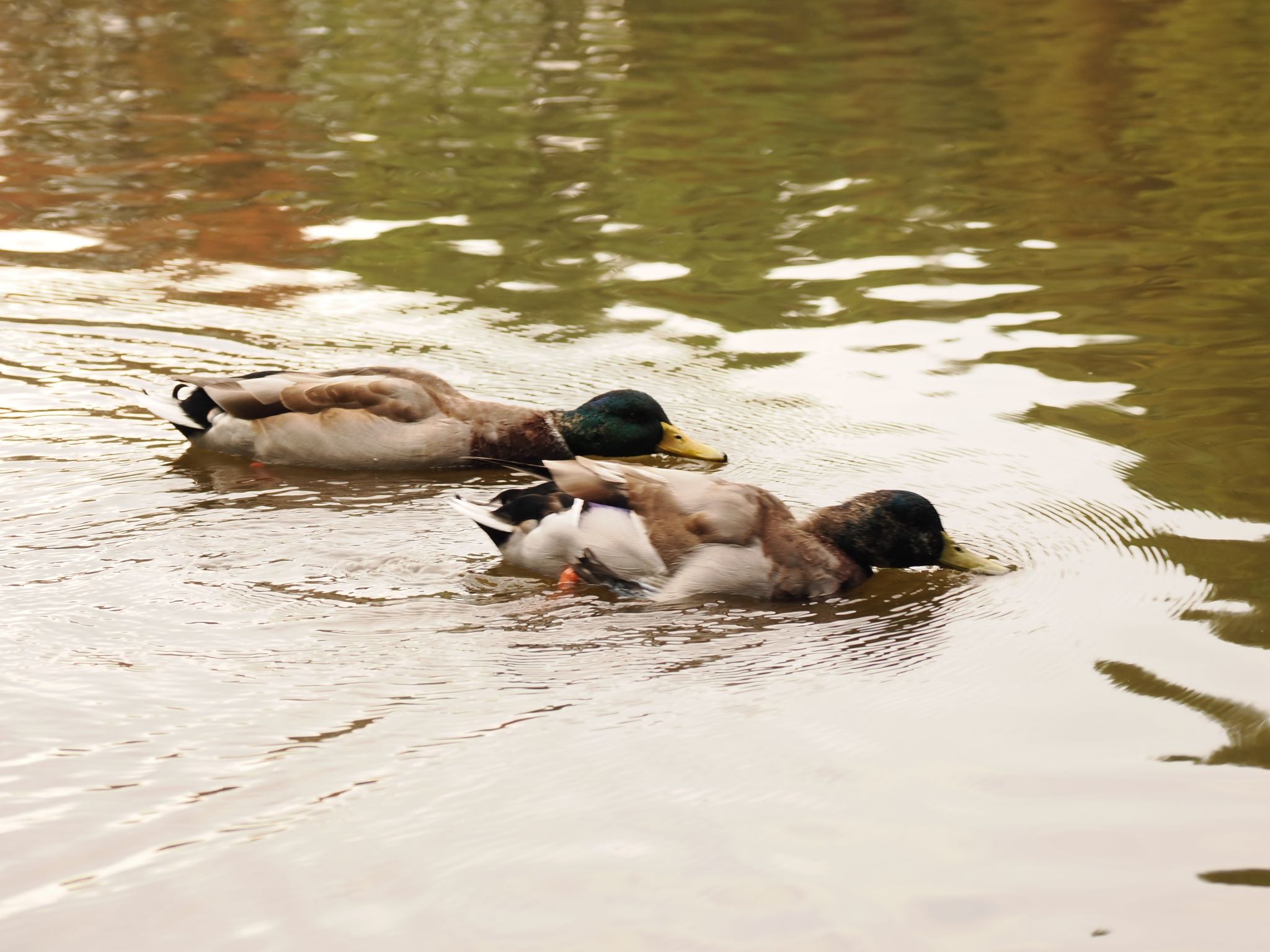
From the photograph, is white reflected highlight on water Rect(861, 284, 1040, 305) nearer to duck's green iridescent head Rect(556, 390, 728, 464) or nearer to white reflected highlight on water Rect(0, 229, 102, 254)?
duck's green iridescent head Rect(556, 390, 728, 464)

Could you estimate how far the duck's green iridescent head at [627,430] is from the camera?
759 centimetres

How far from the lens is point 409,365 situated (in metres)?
8.62

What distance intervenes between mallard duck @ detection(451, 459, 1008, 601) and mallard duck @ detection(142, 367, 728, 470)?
1.28 metres

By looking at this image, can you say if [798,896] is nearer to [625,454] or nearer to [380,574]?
[380,574]

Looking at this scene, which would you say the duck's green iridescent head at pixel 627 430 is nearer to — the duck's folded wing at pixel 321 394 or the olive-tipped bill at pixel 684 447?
the olive-tipped bill at pixel 684 447

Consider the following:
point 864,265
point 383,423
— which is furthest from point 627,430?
point 864,265

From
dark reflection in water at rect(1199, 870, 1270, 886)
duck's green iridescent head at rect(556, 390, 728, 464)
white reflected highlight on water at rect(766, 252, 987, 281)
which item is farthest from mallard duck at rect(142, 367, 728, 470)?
dark reflection in water at rect(1199, 870, 1270, 886)

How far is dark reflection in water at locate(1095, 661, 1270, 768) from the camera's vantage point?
4664 mm

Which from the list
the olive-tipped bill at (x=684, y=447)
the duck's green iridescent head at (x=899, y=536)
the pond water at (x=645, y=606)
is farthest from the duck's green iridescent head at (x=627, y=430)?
the duck's green iridescent head at (x=899, y=536)

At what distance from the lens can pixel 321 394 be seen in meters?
7.56

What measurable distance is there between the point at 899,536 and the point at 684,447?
5.42ft

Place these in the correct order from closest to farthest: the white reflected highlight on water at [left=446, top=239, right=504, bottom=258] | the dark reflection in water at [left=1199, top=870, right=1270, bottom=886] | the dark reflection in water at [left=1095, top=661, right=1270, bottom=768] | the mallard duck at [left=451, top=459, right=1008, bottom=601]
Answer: the dark reflection in water at [left=1199, top=870, right=1270, bottom=886] → the dark reflection in water at [left=1095, top=661, right=1270, bottom=768] → the mallard duck at [left=451, top=459, right=1008, bottom=601] → the white reflected highlight on water at [left=446, top=239, right=504, bottom=258]

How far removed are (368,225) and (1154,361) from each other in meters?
5.31

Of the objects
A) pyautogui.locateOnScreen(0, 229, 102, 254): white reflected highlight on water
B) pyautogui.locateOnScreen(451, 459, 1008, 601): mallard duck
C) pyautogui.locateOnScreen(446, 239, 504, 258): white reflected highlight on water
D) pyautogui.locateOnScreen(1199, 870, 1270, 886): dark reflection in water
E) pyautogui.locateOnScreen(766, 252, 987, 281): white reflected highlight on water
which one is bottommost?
pyautogui.locateOnScreen(1199, 870, 1270, 886): dark reflection in water
